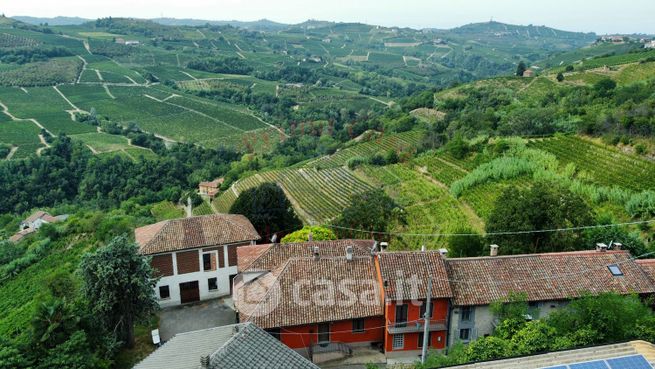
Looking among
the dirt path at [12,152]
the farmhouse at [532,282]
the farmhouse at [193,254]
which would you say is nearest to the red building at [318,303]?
the farmhouse at [532,282]

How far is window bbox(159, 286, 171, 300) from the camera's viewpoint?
2559cm

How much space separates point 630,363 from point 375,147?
5594 cm

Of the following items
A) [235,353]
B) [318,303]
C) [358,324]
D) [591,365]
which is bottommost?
[358,324]

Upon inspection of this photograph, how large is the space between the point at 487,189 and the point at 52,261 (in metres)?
36.3

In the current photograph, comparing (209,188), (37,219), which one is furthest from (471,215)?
(37,219)

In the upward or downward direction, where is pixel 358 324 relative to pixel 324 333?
upward

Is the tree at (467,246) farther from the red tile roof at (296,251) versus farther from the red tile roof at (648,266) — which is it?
the red tile roof at (648,266)

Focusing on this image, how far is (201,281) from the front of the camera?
2645cm

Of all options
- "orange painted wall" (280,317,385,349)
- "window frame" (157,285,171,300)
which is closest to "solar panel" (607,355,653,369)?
"orange painted wall" (280,317,385,349)

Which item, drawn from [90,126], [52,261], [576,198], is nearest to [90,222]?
[52,261]

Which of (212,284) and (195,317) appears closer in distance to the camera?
(195,317)

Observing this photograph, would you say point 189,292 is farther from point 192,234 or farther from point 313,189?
point 313,189

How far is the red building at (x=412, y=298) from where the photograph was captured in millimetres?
20344

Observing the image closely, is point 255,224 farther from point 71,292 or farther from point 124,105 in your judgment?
point 124,105
